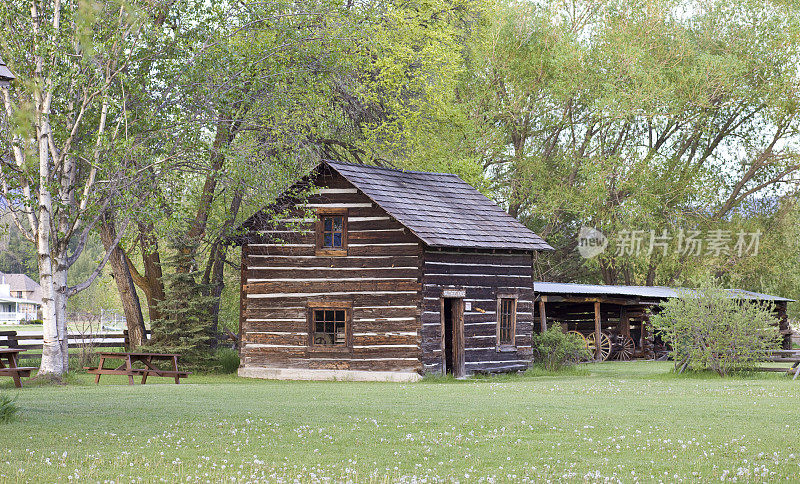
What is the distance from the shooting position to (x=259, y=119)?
24641mm

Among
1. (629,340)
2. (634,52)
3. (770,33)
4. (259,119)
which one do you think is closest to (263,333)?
(259,119)

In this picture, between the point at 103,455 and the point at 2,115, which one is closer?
the point at 103,455

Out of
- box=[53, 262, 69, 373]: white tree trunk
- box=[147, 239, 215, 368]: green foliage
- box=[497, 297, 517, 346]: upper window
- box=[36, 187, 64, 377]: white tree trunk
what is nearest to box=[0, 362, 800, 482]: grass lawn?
box=[36, 187, 64, 377]: white tree trunk

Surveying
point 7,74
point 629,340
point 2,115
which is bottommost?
point 629,340

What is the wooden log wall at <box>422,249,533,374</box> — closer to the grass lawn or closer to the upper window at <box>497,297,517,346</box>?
the upper window at <box>497,297,517,346</box>

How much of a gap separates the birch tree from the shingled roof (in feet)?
20.5

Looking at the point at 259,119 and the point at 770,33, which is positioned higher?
the point at 770,33

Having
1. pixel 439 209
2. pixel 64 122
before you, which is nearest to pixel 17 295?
pixel 439 209

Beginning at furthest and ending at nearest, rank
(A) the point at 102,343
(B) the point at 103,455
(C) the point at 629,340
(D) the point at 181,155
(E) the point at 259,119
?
(C) the point at 629,340 < (A) the point at 102,343 < (E) the point at 259,119 < (D) the point at 181,155 < (B) the point at 103,455

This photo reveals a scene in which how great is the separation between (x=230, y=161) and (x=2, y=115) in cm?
494

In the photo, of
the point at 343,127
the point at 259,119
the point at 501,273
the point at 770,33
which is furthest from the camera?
the point at 770,33

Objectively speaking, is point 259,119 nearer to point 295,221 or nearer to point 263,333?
point 295,221

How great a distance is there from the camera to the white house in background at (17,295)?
10219 cm

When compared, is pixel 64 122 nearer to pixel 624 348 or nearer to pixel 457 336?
pixel 457 336
